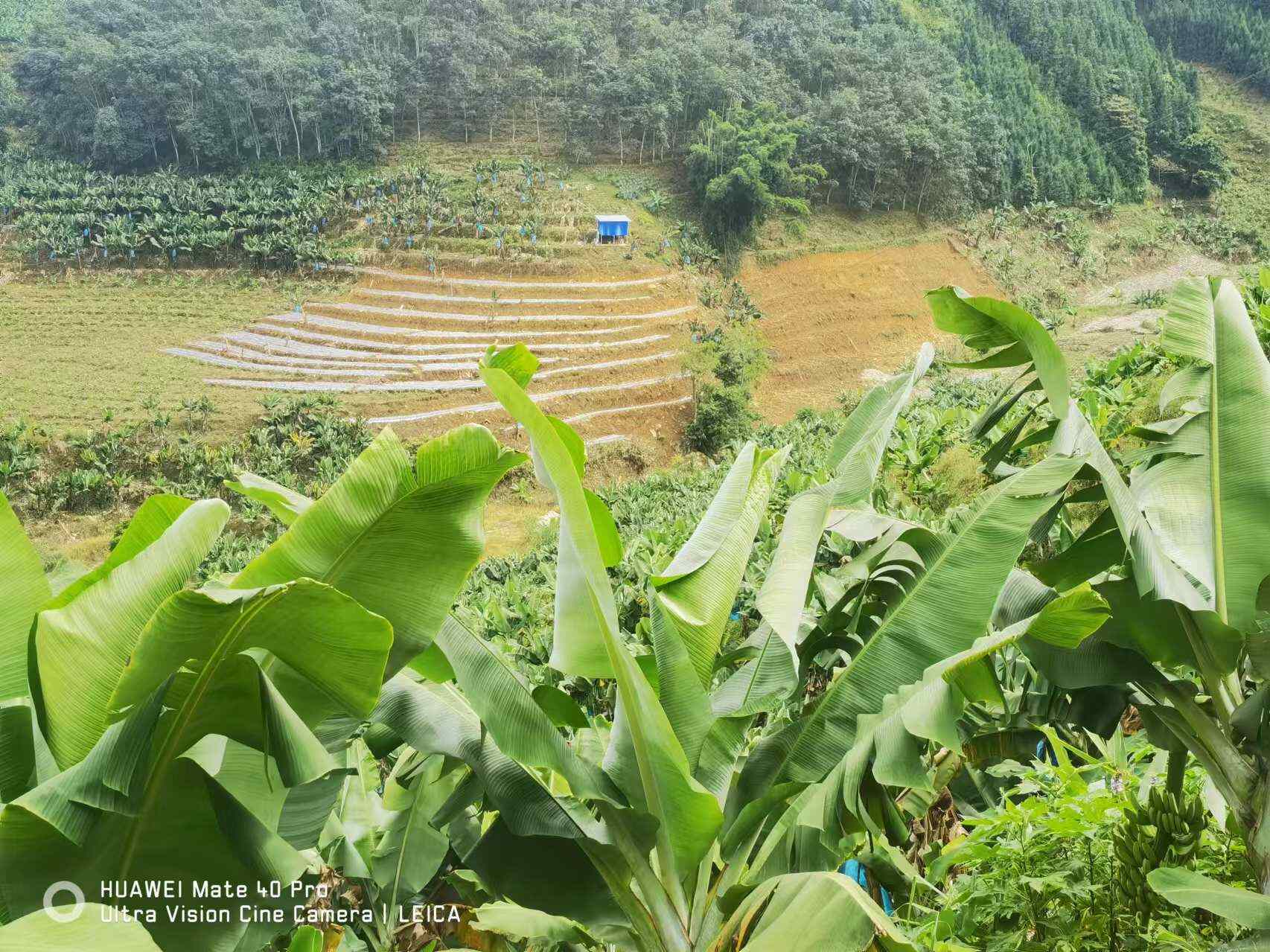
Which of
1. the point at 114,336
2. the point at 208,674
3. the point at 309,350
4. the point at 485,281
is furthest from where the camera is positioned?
the point at 485,281

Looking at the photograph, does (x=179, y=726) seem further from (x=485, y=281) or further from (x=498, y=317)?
(x=485, y=281)

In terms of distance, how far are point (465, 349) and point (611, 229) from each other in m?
4.09

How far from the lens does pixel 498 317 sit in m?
17.2

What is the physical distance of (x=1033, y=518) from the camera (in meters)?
1.24

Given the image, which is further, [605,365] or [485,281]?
Result: [485,281]

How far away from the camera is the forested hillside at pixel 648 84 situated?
62.8ft

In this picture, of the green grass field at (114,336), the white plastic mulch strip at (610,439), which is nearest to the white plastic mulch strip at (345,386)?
the green grass field at (114,336)

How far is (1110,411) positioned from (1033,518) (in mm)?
3279

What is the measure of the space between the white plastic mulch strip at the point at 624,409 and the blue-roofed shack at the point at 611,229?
4099 mm

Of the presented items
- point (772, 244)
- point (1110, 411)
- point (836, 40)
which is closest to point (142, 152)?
point (772, 244)

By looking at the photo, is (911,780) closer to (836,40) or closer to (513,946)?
(513,946)

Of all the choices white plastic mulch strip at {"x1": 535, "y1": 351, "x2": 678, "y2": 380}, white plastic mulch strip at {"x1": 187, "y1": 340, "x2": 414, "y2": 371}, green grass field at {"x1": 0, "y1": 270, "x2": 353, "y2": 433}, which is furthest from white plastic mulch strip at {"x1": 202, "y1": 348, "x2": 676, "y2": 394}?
green grass field at {"x1": 0, "y1": 270, "x2": 353, "y2": 433}

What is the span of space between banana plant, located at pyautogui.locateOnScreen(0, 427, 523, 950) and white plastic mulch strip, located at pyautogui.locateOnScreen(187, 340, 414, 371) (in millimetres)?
15422

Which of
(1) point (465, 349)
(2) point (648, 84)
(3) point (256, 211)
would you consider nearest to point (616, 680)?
(1) point (465, 349)
